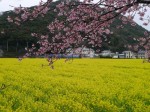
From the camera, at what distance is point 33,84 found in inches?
544

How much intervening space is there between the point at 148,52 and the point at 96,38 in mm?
895

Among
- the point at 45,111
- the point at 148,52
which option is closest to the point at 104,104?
the point at 45,111

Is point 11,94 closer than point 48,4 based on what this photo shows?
No

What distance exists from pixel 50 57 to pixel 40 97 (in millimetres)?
5800

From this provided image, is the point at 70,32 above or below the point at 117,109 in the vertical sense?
above

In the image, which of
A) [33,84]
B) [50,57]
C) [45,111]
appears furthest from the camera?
[33,84]

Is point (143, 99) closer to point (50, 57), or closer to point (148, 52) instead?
point (148, 52)

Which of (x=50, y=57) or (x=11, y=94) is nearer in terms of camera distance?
(x=50, y=57)

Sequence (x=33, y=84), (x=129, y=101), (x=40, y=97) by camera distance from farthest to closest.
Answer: (x=33, y=84) → (x=40, y=97) → (x=129, y=101)

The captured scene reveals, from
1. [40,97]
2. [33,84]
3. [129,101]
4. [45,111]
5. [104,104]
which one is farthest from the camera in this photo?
[33,84]

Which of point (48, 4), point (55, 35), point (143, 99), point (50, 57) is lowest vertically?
point (143, 99)

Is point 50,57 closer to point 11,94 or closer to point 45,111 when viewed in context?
point 45,111

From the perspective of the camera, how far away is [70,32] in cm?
472

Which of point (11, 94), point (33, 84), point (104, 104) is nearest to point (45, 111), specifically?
point (104, 104)
